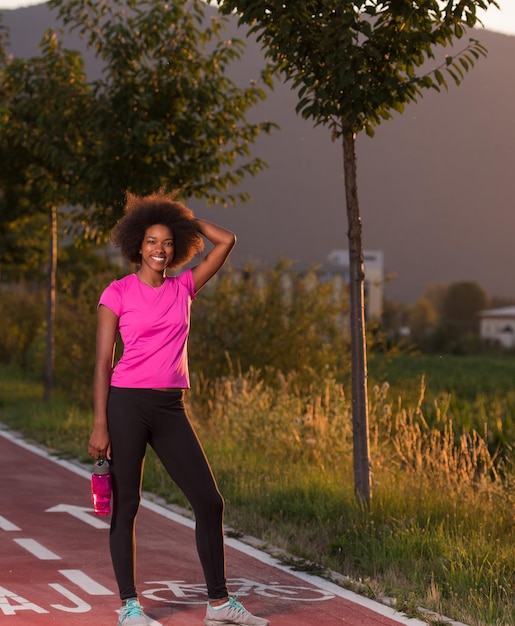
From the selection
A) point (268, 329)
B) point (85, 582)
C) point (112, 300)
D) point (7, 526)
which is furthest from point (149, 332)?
point (268, 329)

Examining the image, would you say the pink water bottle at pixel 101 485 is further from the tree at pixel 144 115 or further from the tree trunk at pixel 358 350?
the tree at pixel 144 115

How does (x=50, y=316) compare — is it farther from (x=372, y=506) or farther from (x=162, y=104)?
(x=372, y=506)

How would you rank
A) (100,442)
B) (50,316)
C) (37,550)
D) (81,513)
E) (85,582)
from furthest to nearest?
(50,316)
(81,513)
(37,550)
(85,582)
(100,442)

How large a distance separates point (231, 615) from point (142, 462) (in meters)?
0.87

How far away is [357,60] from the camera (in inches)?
350

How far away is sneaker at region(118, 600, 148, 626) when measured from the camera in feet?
19.6

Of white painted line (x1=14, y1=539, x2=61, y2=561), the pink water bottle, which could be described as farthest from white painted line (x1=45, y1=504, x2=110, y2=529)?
the pink water bottle

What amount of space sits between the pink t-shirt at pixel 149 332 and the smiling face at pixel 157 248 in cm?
10

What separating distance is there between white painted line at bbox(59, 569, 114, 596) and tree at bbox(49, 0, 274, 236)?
9.45 metres

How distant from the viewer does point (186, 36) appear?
57.7ft

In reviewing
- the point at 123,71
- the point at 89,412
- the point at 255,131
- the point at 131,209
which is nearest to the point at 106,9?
the point at 123,71

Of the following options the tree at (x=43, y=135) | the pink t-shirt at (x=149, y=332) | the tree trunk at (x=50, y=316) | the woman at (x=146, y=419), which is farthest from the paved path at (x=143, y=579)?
the tree trunk at (x=50, y=316)

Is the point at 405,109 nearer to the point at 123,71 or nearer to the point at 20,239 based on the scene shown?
the point at 123,71

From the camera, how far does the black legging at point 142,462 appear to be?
19.5 ft
